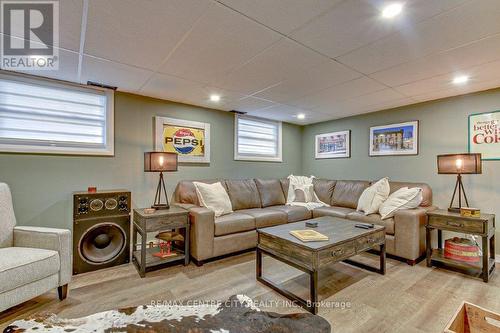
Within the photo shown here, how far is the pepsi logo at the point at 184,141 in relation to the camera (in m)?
3.70

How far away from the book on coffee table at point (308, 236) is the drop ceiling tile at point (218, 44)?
5.71 ft

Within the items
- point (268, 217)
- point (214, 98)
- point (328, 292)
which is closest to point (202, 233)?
point (268, 217)

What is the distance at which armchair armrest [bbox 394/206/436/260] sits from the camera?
288cm

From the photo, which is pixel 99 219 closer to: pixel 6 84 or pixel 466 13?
pixel 6 84

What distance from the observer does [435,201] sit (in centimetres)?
355

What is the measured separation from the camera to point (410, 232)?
9.47ft

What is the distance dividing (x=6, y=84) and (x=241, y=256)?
3.36 m

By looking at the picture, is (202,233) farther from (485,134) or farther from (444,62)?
(485,134)

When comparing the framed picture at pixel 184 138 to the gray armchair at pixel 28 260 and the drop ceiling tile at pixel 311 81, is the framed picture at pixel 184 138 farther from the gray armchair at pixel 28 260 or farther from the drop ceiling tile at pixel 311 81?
the gray armchair at pixel 28 260

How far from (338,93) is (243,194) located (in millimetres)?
2138

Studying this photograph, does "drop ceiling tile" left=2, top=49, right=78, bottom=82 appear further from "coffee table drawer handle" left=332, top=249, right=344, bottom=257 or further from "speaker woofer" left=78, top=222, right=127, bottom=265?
"coffee table drawer handle" left=332, top=249, right=344, bottom=257

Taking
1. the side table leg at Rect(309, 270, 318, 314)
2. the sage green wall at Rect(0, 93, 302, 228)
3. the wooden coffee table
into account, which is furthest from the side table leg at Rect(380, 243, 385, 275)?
the sage green wall at Rect(0, 93, 302, 228)

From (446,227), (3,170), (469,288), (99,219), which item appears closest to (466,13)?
(446,227)

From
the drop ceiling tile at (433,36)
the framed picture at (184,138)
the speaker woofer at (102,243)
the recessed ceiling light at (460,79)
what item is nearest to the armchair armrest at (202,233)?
the speaker woofer at (102,243)
